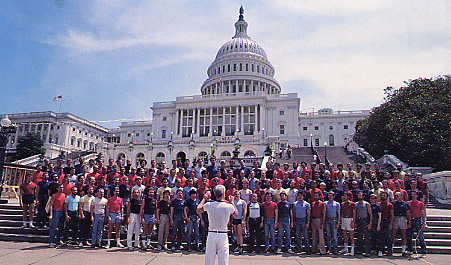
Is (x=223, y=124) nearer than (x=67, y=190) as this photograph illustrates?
No

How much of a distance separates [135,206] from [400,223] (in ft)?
27.1

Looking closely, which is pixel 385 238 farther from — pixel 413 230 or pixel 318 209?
pixel 318 209

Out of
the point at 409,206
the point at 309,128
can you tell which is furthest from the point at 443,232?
the point at 309,128

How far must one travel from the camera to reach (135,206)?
9969 mm

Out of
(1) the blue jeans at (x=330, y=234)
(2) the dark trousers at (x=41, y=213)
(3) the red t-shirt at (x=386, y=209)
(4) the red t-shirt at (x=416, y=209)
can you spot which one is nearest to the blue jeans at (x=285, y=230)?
(1) the blue jeans at (x=330, y=234)

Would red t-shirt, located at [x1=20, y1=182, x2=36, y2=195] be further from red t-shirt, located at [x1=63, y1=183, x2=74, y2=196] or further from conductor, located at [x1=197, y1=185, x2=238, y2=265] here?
conductor, located at [x1=197, y1=185, x2=238, y2=265]

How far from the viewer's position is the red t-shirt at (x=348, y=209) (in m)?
9.70

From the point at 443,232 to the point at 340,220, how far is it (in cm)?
431

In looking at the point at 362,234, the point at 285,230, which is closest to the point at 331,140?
the point at 362,234

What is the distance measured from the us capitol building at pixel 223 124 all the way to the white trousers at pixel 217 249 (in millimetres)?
43280

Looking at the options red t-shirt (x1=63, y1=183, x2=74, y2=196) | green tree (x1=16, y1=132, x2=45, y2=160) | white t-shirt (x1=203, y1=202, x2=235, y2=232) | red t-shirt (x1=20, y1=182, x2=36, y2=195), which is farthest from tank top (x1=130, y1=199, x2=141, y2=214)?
green tree (x1=16, y1=132, x2=45, y2=160)

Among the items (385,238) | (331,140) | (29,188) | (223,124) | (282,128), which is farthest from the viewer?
(331,140)

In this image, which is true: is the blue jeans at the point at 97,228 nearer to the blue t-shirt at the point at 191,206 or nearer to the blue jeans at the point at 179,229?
the blue jeans at the point at 179,229

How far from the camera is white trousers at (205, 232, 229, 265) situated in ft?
17.5
